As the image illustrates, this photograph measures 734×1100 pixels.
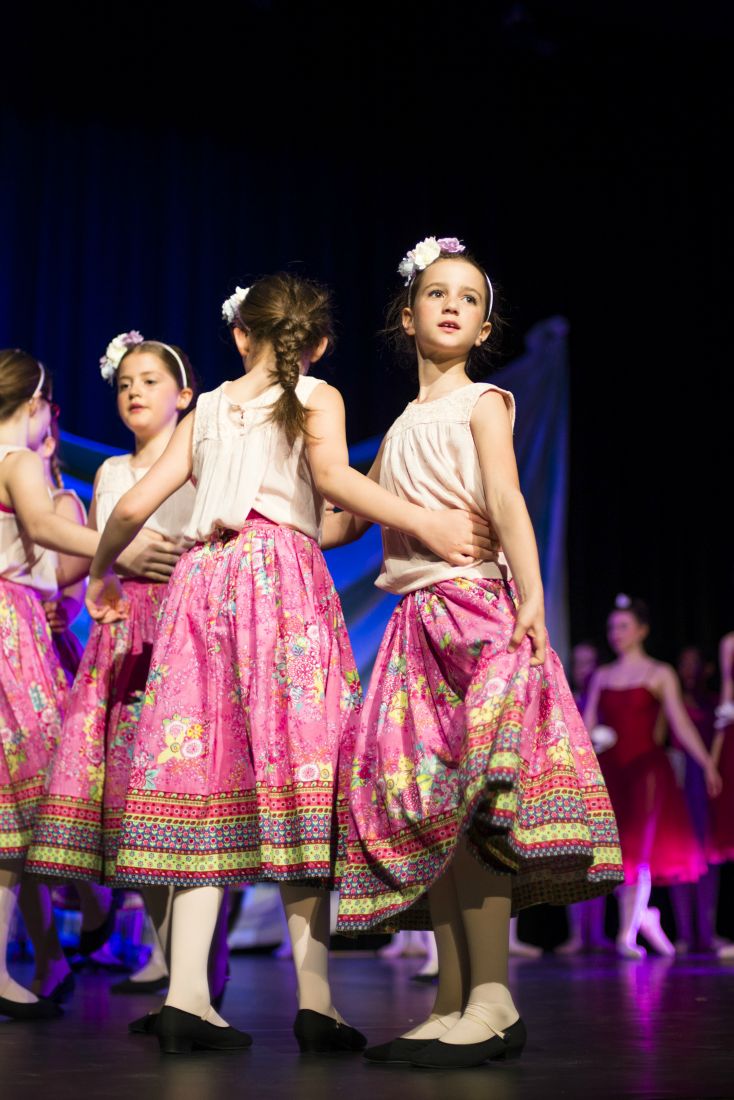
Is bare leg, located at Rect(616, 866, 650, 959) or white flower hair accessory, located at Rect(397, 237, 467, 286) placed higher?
white flower hair accessory, located at Rect(397, 237, 467, 286)

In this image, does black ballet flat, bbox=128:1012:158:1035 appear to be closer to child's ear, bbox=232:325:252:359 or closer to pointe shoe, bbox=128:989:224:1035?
pointe shoe, bbox=128:989:224:1035

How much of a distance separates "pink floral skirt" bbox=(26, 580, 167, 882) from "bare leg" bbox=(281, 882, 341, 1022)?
54 cm

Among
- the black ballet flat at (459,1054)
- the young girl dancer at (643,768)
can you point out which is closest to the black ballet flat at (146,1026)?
the black ballet flat at (459,1054)

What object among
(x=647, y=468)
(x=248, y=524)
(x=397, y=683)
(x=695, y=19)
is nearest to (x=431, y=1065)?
(x=397, y=683)

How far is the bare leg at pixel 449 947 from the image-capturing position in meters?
2.26

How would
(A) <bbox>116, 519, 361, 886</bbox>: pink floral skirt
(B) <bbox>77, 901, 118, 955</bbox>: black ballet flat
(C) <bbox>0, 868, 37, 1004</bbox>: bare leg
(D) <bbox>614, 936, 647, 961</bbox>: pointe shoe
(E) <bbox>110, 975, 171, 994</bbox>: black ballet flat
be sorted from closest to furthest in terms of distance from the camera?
(A) <bbox>116, 519, 361, 886</bbox>: pink floral skirt → (C) <bbox>0, 868, 37, 1004</bbox>: bare leg → (E) <bbox>110, 975, 171, 994</bbox>: black ballet flat → (B) <bbox>77, 901, 118, 955</bbox>: black ballet flat → (D) <bbox>614, 936, 647, 961</bbox>: pointe shoe

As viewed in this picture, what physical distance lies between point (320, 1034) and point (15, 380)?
1.79 meters

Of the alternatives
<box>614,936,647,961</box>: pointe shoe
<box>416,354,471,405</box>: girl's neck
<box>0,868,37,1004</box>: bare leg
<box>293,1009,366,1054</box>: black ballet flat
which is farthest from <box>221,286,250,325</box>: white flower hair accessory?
<box>614,936,647,961</box>: pointe shoe

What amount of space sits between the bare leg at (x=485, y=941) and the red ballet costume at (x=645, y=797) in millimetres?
3906

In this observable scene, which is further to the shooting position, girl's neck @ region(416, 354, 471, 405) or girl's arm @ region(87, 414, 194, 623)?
girl's neck @ region(416, 354, 471, 405)

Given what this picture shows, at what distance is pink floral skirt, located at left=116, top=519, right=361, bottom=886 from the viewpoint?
2271 millimetres

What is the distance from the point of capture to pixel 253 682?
2.35 meters

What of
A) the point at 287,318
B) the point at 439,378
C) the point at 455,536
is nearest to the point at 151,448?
the point at 287,318

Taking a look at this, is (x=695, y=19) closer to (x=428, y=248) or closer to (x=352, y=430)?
(x=352, y=430)
